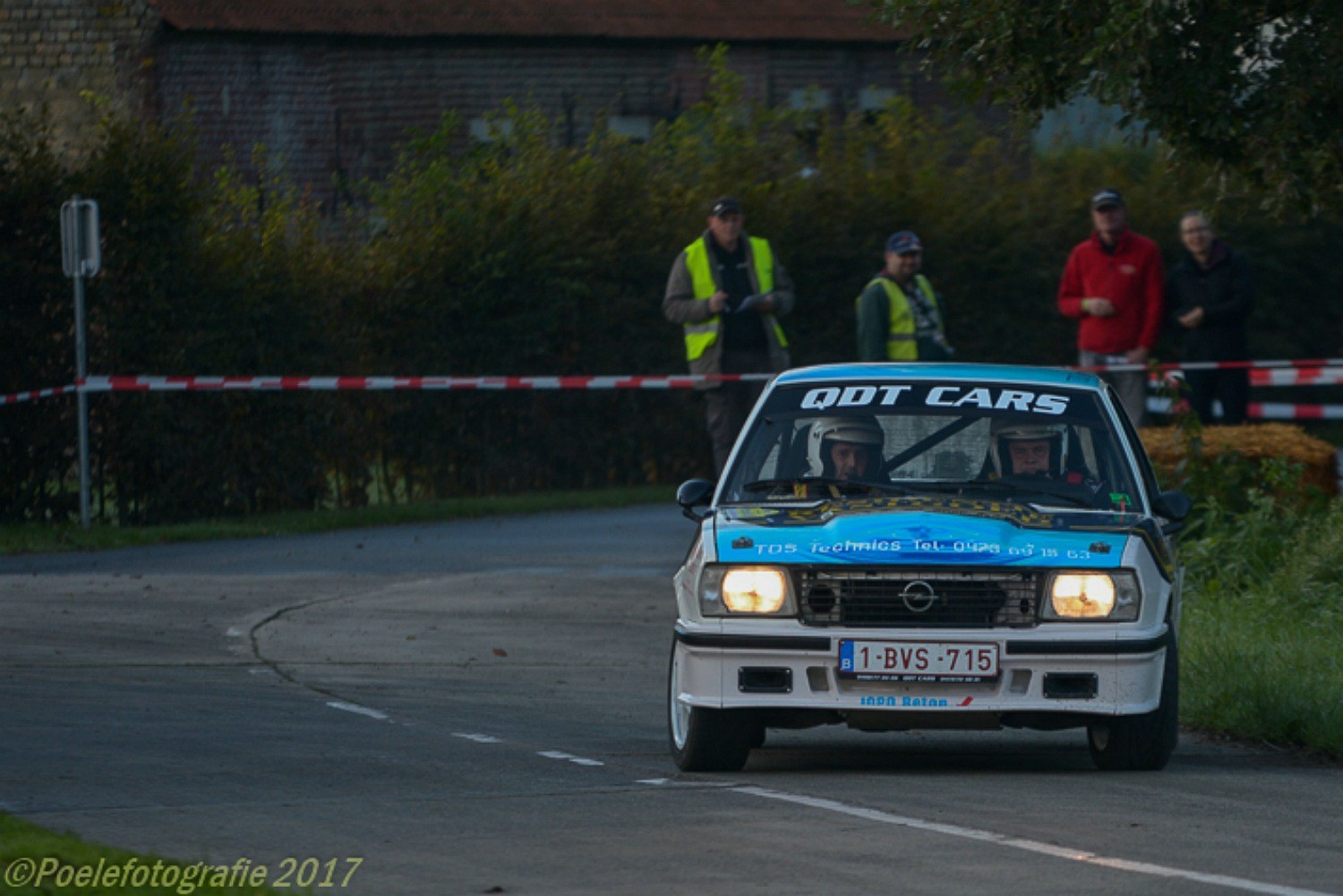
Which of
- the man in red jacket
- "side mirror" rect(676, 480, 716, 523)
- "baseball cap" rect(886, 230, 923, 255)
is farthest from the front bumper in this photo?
the man in red jacket

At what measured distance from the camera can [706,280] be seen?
18.1 meters

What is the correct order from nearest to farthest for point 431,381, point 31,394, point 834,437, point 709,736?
point 709,736 → point 834,437 → point 31,394 → point 431,381

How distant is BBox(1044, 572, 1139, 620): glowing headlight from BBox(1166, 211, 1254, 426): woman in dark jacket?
12.0m

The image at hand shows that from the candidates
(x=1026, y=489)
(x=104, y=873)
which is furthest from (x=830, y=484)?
(x=104, y=873)

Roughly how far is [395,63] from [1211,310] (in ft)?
59.5

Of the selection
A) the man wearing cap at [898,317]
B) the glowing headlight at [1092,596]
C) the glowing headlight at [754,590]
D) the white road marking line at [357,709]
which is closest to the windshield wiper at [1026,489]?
the glowing headlight at [1092,596]

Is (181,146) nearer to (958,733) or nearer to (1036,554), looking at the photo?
(958,733)

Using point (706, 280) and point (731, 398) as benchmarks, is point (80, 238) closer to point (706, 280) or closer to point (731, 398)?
point (706, 280)

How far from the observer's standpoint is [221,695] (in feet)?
35.0

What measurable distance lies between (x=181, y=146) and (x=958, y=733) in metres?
10.6

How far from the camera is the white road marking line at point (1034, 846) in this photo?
6492 millimetres

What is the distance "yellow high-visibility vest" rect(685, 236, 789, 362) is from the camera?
710 inches

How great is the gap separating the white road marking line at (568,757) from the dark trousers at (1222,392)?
39.8 feet

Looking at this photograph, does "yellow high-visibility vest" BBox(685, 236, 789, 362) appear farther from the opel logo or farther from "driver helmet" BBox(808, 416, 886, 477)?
the opel logo
